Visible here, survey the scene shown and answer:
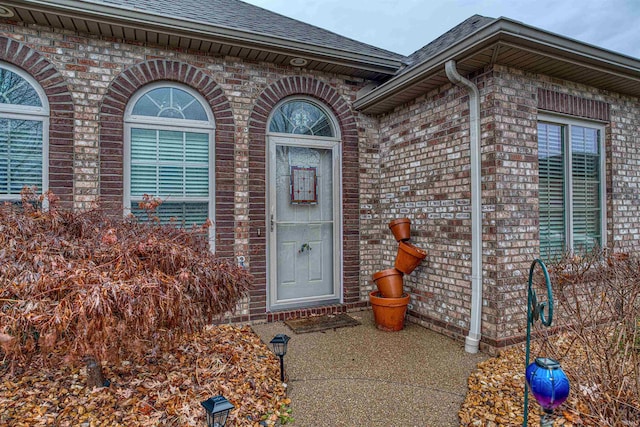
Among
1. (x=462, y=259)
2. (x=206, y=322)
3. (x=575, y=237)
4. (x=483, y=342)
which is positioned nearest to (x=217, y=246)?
(x=206, y=322)

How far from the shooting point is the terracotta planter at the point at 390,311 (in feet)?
12.9

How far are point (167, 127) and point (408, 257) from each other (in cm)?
297

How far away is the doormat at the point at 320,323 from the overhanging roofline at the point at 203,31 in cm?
306

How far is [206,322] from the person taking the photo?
98.5 inches

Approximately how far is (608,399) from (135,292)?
2715mm

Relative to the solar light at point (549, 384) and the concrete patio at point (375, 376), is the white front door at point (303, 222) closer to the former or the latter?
the concrete patio at point (375, 376)

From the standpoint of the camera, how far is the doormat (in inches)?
159

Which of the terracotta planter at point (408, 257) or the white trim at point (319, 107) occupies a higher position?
the white trim at point (319, 107)

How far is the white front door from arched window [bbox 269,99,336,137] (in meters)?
0.12

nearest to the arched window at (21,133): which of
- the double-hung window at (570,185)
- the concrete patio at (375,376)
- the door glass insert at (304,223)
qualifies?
the door glass insert at (304,223)

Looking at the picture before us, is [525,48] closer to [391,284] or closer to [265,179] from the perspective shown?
[391,284]

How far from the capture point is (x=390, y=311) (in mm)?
3945

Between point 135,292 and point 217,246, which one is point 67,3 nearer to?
point 217,246

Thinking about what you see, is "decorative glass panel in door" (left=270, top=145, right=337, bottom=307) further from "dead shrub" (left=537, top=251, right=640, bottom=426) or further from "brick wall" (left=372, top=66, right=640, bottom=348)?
"dead shrub" (left=537, top=251, right=640, bottom=426)
